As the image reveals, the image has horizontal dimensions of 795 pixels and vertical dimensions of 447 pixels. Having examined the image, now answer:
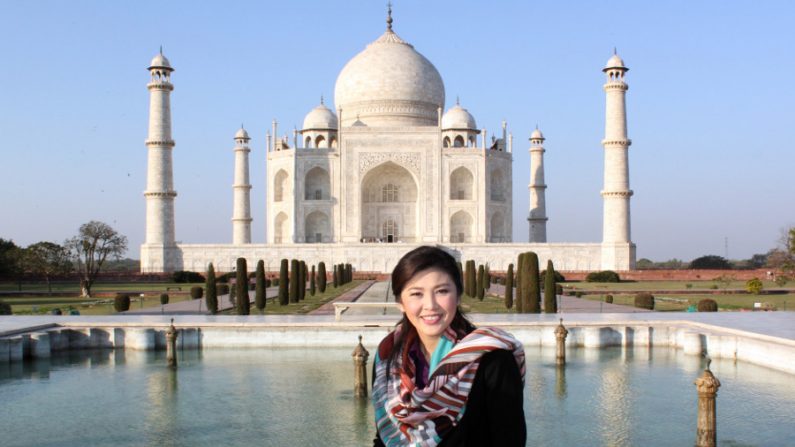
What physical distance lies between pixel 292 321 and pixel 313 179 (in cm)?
2184

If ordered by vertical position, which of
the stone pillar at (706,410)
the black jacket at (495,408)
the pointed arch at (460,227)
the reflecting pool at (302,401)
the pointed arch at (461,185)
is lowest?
the reflecting pool at (302,401)

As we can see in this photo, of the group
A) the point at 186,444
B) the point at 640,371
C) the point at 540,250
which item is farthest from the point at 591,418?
the point at 540,250

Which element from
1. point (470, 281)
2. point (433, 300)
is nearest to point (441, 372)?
point (433, 300)

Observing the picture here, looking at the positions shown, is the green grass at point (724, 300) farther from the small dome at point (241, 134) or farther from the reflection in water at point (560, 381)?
the small dome at point (241, 134)

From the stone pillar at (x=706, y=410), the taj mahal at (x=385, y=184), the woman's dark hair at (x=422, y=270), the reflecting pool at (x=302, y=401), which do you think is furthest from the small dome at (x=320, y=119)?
the woman's dark hair at (x=422, y=270)

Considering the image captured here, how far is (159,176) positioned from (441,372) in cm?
2673

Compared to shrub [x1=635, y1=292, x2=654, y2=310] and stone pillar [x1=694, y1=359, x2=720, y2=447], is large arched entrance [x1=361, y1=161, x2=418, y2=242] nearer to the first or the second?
shrub [x1=635, y1=292, x2=654, y2=310]

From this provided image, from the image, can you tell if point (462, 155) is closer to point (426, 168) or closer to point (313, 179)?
point (426, 168)

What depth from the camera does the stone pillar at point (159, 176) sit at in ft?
88.0

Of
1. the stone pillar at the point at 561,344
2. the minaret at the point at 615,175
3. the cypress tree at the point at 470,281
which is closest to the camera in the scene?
the stone pillar at the point at 561,344

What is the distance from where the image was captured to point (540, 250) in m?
27.1

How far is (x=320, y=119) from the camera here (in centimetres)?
3288

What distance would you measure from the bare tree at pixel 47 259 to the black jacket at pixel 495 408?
69.4 feet

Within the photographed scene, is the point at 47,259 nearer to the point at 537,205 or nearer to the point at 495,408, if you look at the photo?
the point at 537,205
